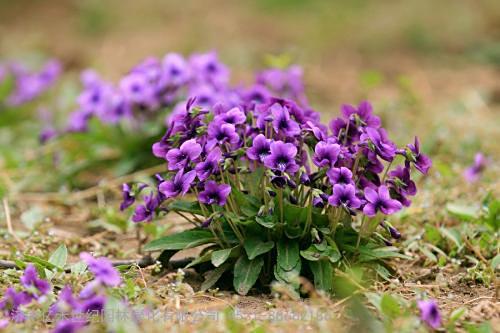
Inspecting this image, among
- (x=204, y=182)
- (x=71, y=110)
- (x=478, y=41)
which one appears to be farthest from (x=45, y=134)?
(x=478, y=41)

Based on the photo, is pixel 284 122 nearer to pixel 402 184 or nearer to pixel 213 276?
pixel 402 184

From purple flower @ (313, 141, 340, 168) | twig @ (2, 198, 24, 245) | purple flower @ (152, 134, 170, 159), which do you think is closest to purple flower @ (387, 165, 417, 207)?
purple flower @ (313, 141, 340, 168)

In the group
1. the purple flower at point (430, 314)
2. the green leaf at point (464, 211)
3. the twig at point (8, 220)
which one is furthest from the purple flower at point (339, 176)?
the twig at point (8, 220)

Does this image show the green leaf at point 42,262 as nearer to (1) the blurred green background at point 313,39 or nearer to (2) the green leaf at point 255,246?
(2) the green leaf at point 255,246

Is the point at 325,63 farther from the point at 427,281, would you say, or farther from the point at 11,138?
the point at 427,281

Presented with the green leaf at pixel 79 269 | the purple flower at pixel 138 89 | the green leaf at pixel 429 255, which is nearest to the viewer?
the green leaf at pixel 79 269

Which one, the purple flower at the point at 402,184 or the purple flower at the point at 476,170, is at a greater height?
the purple flower at the point at 402,184

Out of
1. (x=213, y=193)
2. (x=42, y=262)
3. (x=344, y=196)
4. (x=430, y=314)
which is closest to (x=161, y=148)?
(x=213, y=193)
